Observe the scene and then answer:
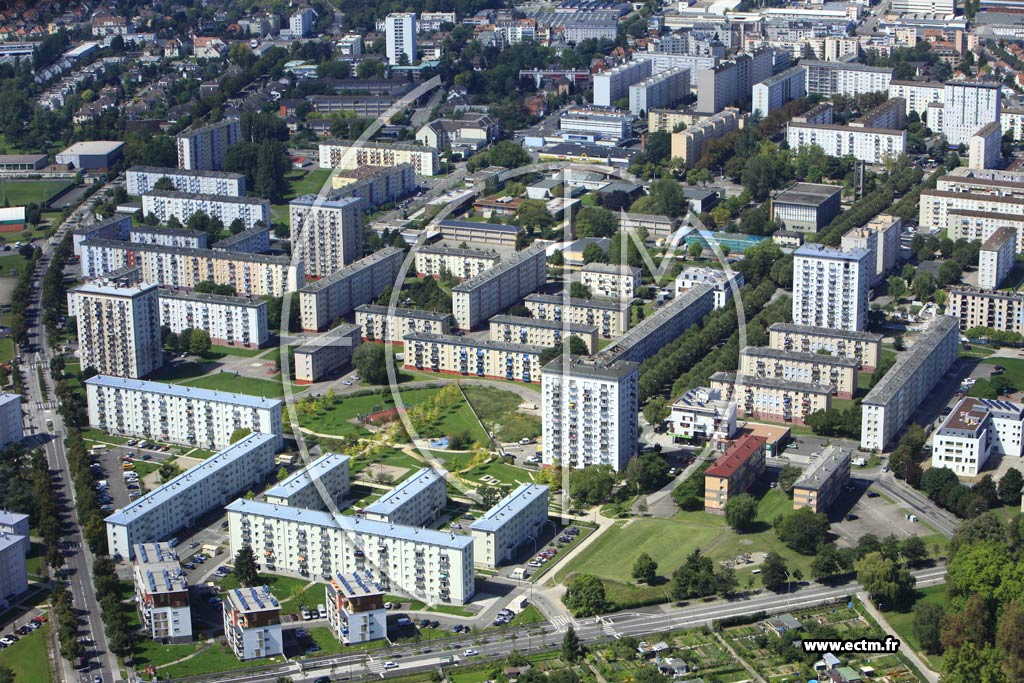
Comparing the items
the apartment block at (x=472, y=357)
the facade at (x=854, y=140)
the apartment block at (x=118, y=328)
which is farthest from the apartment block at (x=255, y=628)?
the facade at (x=854, y=140)

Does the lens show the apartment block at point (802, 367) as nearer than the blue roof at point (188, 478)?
No

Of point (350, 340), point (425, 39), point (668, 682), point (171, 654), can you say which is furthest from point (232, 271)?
point (425, 39)

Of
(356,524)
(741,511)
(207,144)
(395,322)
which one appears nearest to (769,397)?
(741,511)

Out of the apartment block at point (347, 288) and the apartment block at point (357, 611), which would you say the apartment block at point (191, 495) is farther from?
the apartment block at point (347, 288)

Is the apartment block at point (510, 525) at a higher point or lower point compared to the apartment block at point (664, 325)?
lower

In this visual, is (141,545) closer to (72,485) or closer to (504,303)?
(72,485)

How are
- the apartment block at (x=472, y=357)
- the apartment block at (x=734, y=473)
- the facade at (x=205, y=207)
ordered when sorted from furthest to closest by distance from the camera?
the facade at (x=205, y=207) → the apartment block at (x=472, y=357) → the apartment block at (x=734, y=473)

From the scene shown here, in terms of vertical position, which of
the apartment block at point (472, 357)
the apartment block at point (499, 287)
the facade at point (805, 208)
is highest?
the facade at point (805, 208)

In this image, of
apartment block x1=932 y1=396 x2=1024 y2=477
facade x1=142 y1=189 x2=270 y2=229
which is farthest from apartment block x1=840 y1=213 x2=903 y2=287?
facade x1=142 y1=189 x2=270 y2=229

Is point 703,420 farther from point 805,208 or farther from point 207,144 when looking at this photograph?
point 207,144
